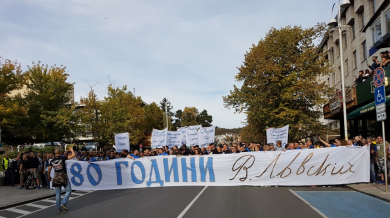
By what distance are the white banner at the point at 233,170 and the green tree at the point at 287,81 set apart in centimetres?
1561

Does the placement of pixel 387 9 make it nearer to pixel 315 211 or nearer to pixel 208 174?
pixel 208 174

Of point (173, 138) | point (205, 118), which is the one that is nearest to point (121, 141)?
point (173, 138)

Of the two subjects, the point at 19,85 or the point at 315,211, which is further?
the point at 19,85

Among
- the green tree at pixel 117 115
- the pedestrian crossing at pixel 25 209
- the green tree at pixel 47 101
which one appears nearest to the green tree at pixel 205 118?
the green tree at pixel 117 115

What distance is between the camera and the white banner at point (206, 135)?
21375mm

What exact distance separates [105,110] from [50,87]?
306 inches

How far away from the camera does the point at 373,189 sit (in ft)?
38.6

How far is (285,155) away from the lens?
13883 millimetres

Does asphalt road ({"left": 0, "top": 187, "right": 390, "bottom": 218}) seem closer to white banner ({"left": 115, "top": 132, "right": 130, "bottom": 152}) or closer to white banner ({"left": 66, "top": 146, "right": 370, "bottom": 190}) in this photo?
white banner ({"left": 66, "top": 146, "right": 370, "bottom": 190})

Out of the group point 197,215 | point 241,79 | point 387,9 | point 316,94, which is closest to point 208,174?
point 197,215

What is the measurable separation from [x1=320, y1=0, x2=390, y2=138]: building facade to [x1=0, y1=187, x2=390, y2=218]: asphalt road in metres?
10.3

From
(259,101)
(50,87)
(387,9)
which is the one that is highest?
(387,9)

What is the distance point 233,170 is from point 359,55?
23.5 m

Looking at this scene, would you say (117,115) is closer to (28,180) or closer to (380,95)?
(28,180)
